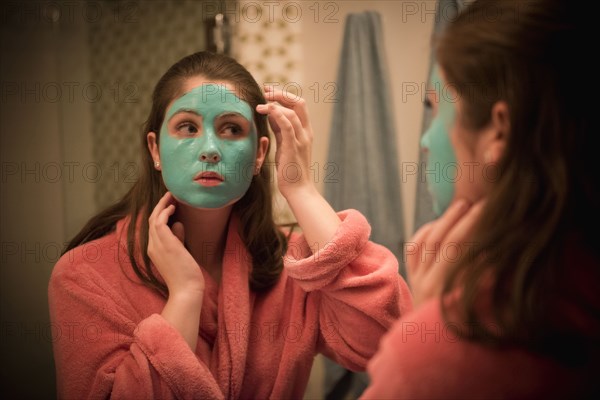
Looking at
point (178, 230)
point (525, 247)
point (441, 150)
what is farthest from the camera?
point (178, 230)

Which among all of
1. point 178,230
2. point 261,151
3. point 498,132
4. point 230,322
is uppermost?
point 498,132

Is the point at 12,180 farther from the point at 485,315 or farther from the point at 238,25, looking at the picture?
the point at 485,315

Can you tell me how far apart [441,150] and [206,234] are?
0.45 metres

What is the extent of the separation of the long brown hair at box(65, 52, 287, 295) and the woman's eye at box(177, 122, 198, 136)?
0.17 ft

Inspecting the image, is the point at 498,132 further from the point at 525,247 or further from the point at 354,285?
the point at 354,285

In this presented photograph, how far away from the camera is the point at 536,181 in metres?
0.44

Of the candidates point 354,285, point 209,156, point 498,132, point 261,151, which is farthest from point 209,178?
point 498,132

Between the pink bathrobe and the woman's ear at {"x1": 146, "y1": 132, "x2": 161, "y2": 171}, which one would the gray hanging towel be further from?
the woman's ear at {"x1": 146, "y1": 132, "x2": 161, "y2": 171}

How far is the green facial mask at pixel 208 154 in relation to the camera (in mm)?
738

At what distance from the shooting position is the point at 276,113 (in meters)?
0.78

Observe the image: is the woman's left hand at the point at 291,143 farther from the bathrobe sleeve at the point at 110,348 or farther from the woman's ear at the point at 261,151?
the bathrobe sleeve at the point at 110,348

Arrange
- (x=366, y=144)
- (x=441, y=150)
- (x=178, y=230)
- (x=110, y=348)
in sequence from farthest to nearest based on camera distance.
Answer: (x=366, y=144) → (x=178, y=230) → (x=110, y=348) → (x=441, y=150)

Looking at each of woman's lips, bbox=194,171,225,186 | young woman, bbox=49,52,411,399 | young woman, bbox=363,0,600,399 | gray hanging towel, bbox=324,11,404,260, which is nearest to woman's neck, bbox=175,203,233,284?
young woman, bbox=49,52,411,399

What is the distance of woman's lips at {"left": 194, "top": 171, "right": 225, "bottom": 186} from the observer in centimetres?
74
